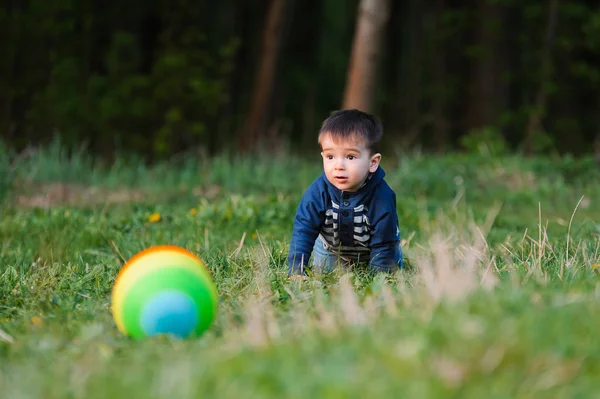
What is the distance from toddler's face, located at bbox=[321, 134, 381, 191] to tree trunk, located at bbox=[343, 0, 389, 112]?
22.2 feet

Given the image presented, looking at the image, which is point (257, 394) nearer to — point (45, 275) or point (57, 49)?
point (45, 275)

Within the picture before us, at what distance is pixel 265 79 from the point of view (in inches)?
647

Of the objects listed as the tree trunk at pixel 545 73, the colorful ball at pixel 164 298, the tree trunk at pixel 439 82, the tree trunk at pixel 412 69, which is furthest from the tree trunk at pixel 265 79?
the colorful ball at pixel 164 298

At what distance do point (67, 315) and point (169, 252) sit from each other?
0.62 metres

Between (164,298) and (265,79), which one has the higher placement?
(265,79)

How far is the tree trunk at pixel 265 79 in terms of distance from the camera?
634 inches

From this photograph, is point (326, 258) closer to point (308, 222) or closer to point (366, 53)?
point (308, 222)

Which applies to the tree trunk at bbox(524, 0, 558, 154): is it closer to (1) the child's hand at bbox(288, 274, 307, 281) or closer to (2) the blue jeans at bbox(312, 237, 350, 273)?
(2) the blue jeans at bbox(312, 237, 350, 273)

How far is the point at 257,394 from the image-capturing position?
243 cm

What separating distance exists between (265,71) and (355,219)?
11.6 meters

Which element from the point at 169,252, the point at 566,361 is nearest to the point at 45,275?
the point at 169,252

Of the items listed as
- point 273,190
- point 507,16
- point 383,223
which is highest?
point 507,16

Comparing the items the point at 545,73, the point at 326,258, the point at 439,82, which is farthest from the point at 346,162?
the point at 439,82

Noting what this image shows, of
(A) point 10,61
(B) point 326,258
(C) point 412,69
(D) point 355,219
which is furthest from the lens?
(C) point 412,69
